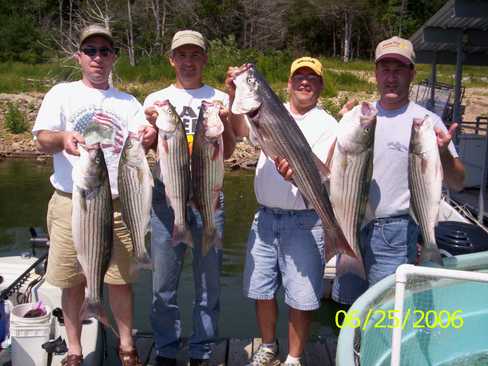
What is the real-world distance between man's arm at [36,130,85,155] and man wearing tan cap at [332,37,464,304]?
209 cm

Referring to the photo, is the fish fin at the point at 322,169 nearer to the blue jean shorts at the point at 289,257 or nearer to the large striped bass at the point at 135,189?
the blue jean shorts at the point at 289,257

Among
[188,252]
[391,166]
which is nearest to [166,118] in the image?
[391,166]

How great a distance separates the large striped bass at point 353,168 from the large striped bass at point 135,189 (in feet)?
4.36

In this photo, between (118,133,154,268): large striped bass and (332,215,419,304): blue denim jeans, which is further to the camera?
(332,215,419,304): blue denim jeans

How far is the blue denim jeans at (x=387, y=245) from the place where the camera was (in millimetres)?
3947

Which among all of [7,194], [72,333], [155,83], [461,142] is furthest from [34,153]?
[72,333]

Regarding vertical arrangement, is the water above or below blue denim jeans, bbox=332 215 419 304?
below

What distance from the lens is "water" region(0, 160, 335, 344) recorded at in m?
7.16

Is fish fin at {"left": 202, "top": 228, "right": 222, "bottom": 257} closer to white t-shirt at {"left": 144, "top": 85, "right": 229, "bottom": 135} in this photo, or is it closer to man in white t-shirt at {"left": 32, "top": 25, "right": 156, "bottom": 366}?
man in white t-shirt at {"left": 32, "top": 25, "right": 156, "bottom": 366}

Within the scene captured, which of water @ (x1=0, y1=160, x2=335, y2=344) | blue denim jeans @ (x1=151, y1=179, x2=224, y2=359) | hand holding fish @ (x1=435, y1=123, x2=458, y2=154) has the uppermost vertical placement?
hand holding fish @ (x1=435, y1=123, x2=458, y2=154)

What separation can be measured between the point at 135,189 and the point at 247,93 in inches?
40.8

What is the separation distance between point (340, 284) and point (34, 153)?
19.5 metres
